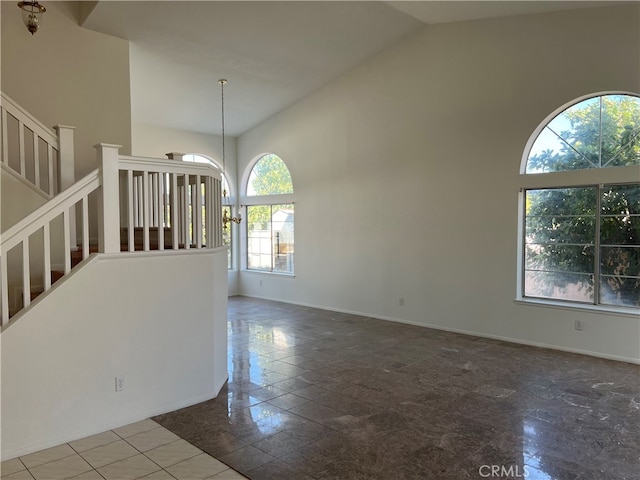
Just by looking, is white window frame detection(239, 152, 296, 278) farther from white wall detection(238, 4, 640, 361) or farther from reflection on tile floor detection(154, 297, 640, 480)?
reflection on tile floor detection(154, 297, 640, 480)

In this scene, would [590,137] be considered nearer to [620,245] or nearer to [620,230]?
[620,230]

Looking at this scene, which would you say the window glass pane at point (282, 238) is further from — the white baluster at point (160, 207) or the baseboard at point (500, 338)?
the white baluster at point (160, 207)

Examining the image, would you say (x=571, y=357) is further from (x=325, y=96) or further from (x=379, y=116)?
(x=325, y=96)

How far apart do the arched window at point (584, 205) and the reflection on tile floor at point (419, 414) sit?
2.91ft

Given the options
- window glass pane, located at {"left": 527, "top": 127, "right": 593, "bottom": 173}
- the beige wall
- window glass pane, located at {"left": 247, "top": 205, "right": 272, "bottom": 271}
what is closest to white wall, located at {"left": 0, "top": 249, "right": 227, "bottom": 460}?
the beige wall

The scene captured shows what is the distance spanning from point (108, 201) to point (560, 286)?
5.22 metres

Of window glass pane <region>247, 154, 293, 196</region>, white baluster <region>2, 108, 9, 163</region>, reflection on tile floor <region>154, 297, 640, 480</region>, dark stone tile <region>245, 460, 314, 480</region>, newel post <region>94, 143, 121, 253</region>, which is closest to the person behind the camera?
dark stone tile <region>245, 460, 314, 480</region>

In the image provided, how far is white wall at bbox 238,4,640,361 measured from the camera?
5.25 meters

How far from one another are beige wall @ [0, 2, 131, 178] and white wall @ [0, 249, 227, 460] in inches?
106

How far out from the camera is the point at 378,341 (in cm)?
603

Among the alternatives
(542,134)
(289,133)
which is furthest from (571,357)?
(289,133)

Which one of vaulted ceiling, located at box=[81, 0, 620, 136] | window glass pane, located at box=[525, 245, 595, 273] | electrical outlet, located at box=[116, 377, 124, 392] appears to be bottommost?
electrical outlet, located at box=[116, 377, 124, 392]

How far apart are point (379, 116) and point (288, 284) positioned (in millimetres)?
3866

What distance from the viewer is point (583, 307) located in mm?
5336
